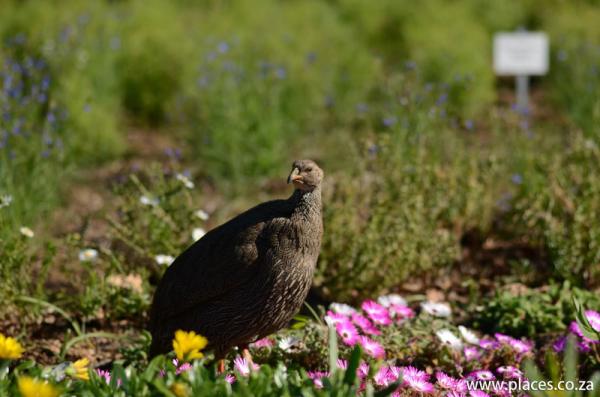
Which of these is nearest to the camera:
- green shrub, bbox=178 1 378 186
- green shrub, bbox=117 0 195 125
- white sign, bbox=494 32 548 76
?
green shrub, bbox=178 1 378 186

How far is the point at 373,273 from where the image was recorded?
4227 mm

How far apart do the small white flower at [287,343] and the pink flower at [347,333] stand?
0.19 m

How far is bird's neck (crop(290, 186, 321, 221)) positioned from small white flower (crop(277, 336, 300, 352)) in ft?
2.05

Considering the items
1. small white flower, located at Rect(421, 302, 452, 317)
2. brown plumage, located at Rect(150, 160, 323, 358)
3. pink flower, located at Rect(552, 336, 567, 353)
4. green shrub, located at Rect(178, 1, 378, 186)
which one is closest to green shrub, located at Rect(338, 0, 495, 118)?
green shrub, located at Rect(178, 1, 378, 186)

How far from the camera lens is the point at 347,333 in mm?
3266

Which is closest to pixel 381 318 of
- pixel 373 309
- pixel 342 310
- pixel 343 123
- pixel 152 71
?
pixel 373 309

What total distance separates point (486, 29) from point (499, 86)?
39.7 inches

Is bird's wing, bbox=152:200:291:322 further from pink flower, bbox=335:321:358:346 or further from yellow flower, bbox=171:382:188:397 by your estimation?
yellow flower, bbox=171:382:188:397

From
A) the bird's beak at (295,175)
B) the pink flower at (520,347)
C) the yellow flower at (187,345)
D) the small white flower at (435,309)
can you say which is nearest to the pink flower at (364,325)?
the small white flower at (435,309)

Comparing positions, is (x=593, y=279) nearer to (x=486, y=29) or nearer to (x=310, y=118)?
(x=310, y=118)

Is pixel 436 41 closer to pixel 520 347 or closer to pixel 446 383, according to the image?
pixel 520 347

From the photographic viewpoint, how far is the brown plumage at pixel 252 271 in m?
2.91

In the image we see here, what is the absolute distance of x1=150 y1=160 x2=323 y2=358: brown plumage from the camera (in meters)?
2.91

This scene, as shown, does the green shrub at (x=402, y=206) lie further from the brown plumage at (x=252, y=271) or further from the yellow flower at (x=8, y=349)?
the yellow flower at (x=8, y=349)
